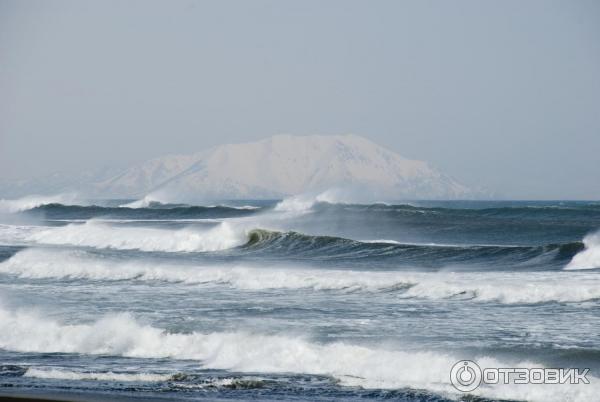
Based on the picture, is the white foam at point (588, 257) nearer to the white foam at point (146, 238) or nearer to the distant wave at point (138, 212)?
the white foam at point (146, 238)

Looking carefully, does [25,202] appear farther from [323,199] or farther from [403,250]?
[403,250]

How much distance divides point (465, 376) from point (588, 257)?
14940mm

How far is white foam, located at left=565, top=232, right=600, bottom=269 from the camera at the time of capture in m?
23.0

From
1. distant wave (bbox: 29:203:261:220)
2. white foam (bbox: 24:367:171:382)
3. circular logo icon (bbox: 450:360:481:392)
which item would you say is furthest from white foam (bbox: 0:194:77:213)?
circular logo icon (bbox: 450:360:481:392)

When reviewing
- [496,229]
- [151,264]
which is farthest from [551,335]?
[496,229]

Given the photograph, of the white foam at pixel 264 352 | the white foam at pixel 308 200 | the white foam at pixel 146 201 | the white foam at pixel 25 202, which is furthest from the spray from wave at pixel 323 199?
the white foam at pixel 264 352

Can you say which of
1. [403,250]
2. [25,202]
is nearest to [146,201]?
[25,202]

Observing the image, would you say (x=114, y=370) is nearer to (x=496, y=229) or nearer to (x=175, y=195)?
(x=496, y=229)

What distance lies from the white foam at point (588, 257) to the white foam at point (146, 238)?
45.4 feet

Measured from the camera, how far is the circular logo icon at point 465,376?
9859 millimetres

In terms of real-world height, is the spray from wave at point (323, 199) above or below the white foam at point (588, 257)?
above

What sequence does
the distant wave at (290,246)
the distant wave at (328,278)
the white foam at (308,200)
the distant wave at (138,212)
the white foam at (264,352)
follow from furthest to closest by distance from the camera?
1. the white foam at (308,200)
2. the distant wave at (138,212)
3. the distant wave at (290,246)
4. the distant wave at (328,278)
5. the white foam at (264,352)

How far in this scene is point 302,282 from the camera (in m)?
19.9

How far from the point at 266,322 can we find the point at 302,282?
587 centimetres
